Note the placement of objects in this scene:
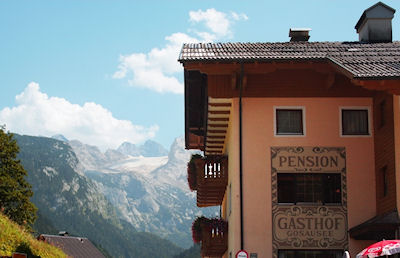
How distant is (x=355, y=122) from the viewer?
25.8 meters

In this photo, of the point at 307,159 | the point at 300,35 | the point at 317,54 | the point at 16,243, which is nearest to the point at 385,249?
the point at 307,159

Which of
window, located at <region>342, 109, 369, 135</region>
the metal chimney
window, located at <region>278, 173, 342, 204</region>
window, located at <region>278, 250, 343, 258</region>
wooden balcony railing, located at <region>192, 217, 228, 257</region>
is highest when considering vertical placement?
the metal chimney

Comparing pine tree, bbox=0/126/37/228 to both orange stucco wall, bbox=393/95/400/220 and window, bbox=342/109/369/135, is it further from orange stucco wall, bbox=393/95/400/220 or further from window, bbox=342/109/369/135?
orange stucco wall, bbox=393/95/400/220

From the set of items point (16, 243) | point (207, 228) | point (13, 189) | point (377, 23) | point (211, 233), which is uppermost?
point (377, 23)

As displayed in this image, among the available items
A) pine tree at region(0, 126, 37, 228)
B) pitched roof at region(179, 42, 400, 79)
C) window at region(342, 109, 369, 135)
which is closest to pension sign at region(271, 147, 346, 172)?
window at region(342, 109, 369, 135)

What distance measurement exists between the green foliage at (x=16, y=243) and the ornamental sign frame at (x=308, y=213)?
891cm

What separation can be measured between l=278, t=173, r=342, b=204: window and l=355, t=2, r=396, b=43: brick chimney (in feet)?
22.8

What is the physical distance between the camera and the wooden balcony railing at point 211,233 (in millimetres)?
28266

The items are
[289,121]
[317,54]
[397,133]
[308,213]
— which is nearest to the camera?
[397,133]

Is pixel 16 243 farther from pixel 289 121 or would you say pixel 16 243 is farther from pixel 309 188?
pixel 289 121

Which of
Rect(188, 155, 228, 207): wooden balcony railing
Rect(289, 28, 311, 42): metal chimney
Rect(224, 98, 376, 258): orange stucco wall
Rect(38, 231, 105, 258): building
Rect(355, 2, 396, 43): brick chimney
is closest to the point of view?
Rect(224, 98, 376, 258): orange stucco wall

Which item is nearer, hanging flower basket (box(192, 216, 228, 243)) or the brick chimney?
hanging flower basket (box(192, 216, 228, 243))

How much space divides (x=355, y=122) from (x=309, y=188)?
2937mm

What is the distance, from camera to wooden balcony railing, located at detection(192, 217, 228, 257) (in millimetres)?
28266
